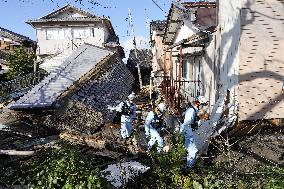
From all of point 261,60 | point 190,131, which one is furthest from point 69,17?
point 190,131

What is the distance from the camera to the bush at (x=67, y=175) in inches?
198

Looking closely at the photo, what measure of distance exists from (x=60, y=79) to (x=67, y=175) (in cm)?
812

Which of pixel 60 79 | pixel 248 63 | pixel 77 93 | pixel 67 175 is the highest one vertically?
pixel 248 63

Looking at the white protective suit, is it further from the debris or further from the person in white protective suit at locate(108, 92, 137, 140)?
the person in white protective suit at locate(108, 92, 137, 140)

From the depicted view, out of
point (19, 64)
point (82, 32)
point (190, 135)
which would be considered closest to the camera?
point (190, 135)

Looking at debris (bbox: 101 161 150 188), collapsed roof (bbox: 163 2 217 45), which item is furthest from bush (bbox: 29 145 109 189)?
collapsed roof (bbox: 163 2 217 45)

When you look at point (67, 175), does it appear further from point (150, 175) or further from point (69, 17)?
point (69, 17)

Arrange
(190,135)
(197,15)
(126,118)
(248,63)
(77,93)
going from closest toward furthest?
(190,135)
(248,63)
(126,118)
(77,93)
(197,15)

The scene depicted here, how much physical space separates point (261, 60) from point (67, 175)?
6.64 m

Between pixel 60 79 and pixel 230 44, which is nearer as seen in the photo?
pixel 230 44

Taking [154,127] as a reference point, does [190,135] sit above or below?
above

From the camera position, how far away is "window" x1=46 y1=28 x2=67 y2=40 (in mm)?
32281

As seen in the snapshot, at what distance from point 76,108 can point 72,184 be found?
5.90 m

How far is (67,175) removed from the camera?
5.11 meters
